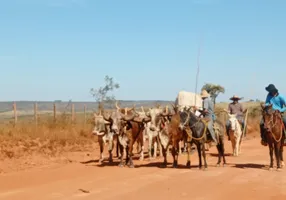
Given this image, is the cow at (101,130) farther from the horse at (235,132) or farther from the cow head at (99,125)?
the horse at (235,132)

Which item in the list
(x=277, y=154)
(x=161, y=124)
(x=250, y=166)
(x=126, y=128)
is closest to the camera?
(x=277, y=154)

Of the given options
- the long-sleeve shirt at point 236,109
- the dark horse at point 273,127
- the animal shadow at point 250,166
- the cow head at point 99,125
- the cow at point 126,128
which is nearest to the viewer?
the dark horse at point 273,127

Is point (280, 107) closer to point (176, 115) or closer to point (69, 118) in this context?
point (176, 115)

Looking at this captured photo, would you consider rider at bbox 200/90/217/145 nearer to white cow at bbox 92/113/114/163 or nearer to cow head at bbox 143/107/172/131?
cow head at bbox 143/107/172/131

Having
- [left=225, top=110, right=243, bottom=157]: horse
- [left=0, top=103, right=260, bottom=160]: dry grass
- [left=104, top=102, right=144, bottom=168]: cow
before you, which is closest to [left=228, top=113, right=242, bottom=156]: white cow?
[left=225, top=110, right=243, bottom=157]: horse

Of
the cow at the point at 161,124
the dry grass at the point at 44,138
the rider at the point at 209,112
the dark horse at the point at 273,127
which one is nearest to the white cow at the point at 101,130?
the cow at the point at 161,124

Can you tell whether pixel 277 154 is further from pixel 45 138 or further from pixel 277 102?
pixel 45 138

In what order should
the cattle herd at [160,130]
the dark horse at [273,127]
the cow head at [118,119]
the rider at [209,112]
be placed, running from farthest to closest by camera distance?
the cow head at [118,119]
the rider at [209,112]
the cattle herd at [160,130]
the dark horse at [273,127]

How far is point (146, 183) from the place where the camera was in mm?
13156

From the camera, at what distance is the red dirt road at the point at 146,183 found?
1170cm

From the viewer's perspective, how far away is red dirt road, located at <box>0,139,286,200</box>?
1170 centimetres

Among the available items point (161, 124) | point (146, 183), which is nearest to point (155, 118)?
point (161, 124)

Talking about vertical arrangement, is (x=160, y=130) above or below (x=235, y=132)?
above

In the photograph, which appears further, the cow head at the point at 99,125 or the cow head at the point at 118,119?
the cow head at the point at 99,125
